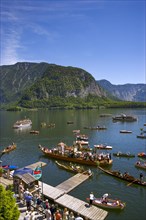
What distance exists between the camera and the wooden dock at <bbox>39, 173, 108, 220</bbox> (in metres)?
28.7

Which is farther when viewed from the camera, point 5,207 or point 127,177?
point 127,177

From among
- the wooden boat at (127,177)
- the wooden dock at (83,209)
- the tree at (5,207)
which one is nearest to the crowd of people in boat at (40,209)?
the wooden dock at (83,209)

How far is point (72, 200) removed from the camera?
32.2 metres

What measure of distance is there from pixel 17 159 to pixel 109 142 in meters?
34.6

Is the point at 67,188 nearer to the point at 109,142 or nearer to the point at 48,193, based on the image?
the point at 48,193

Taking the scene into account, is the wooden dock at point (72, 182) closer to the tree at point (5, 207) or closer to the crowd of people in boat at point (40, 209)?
the crowd of people in boat at point (40, 209)

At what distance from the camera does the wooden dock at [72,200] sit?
28.7 meters

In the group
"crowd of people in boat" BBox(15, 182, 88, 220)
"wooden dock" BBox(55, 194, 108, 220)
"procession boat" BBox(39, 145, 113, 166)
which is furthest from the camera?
"procession boat" BBox(39, 145, 113, 166)

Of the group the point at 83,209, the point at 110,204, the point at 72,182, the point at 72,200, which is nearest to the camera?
the point at 83,209

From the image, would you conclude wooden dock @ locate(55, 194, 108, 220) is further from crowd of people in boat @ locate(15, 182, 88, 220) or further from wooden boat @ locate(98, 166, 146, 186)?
wooden boat @ locate(98, 166, 146, 186)

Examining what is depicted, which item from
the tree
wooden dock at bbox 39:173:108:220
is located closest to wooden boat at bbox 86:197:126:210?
wooden dock at bbox 39:173:108:220

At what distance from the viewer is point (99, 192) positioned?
38.0 meters

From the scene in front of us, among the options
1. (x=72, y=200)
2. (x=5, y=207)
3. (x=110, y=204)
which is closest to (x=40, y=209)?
(x=72, y=200)

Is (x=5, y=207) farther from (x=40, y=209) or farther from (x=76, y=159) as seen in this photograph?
(x=76, y=159)
